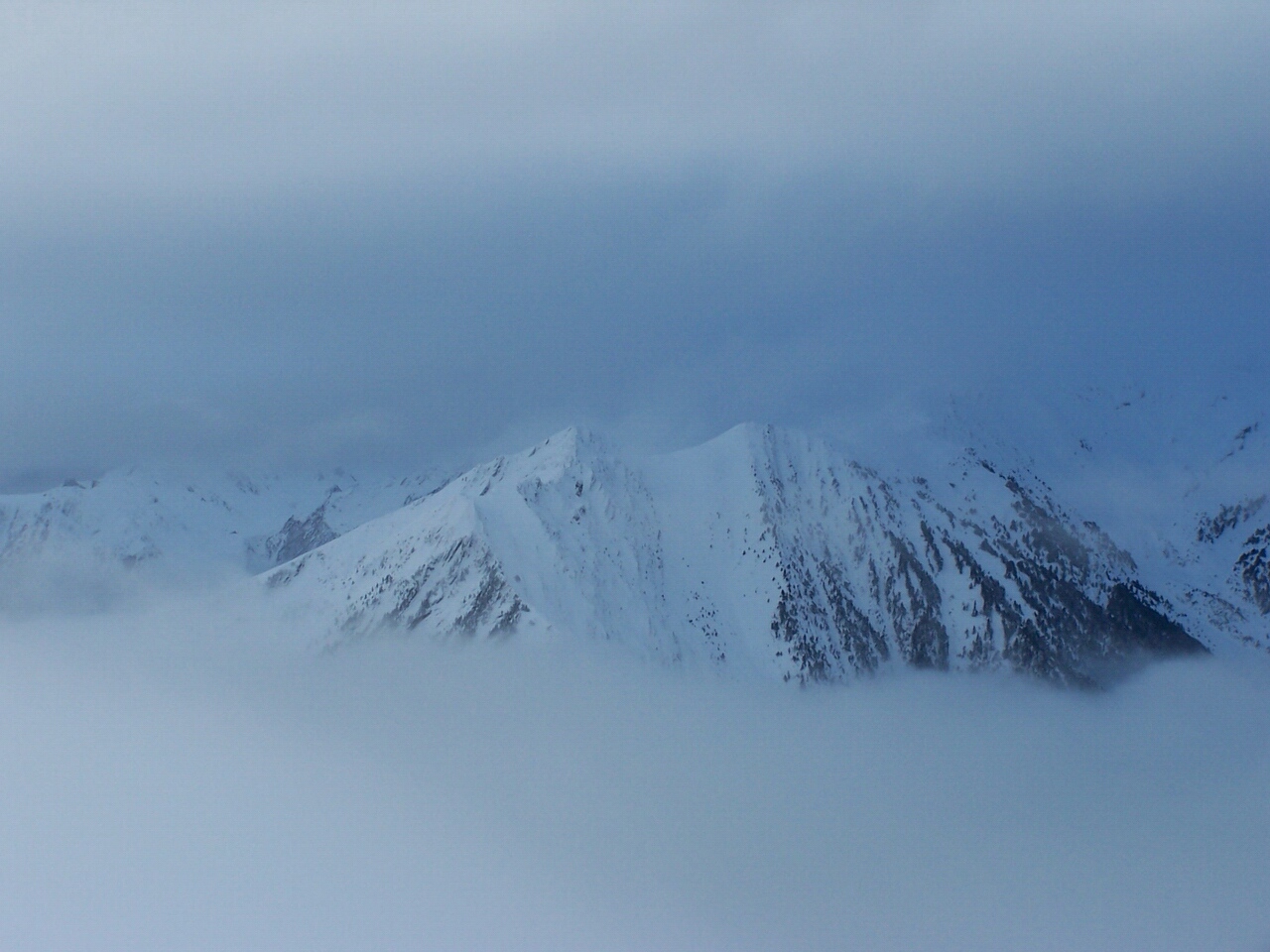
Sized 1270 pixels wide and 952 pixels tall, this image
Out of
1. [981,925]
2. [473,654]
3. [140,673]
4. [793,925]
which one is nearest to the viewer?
[140,673]

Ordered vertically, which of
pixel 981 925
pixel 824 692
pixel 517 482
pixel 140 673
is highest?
pixel 517 482

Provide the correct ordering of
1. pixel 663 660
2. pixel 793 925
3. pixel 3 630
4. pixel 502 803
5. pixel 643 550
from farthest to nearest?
pixel 643 550
pixel 663 660
pixel 793 925
pixel 502 803
pixel 3 630

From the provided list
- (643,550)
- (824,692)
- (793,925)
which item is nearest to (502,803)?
(793,925)

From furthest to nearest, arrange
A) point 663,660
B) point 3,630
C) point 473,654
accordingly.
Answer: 1. point 663,660
2. point 473,654
3. point 3,630

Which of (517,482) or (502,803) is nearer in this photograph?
(502,803)

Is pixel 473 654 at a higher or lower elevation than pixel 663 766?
higher

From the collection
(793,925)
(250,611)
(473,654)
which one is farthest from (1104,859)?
(250,611)

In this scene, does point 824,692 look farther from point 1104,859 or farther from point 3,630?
point 3,630

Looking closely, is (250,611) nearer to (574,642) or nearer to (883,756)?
(574,642)

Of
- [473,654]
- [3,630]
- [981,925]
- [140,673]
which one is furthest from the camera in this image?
[473,654]
